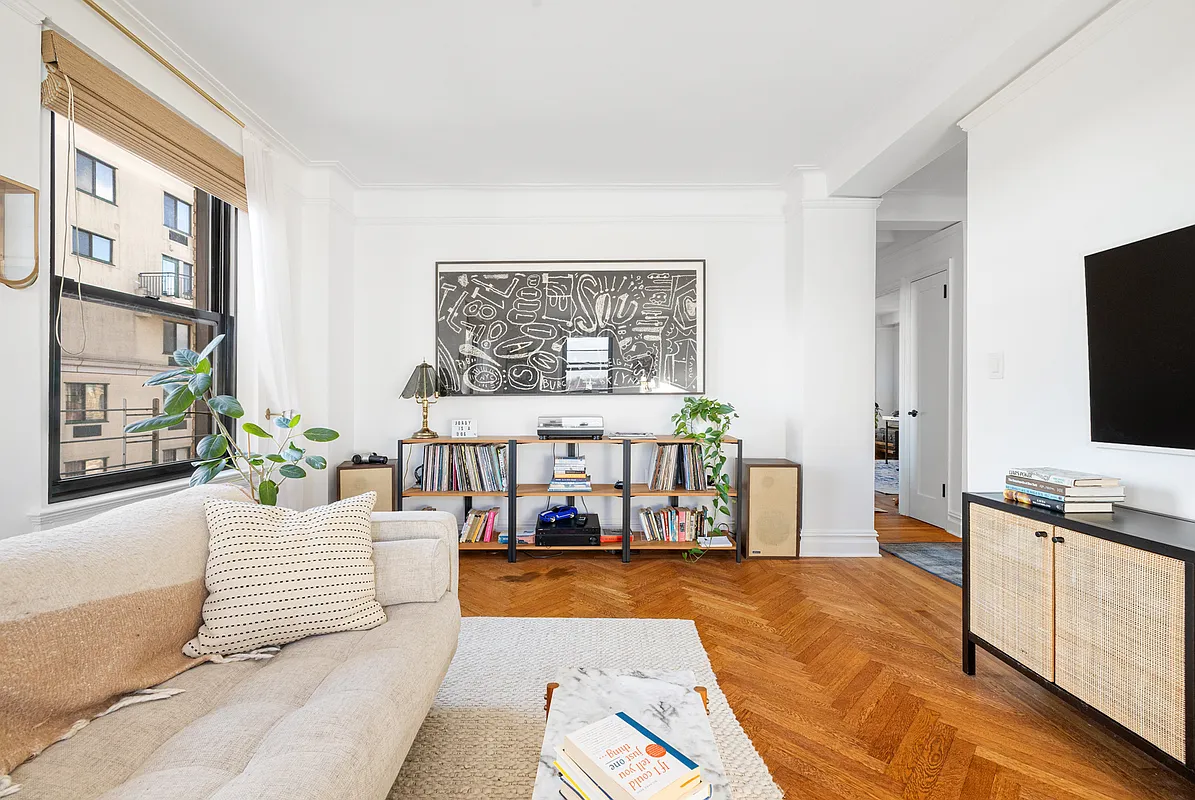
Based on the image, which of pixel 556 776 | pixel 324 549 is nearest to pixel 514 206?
pixel 324 549

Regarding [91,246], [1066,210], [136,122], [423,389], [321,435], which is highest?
[136,122]

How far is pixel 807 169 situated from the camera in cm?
362

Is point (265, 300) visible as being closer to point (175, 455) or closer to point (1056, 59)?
point (175, 455)

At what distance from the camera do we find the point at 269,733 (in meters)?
1.10

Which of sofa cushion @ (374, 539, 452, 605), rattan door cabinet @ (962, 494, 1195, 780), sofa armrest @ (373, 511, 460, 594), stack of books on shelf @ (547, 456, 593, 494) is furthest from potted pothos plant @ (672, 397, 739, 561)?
sofa cushion @ (374, 539, 452, 605)

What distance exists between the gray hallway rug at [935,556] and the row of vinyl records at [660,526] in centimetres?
137

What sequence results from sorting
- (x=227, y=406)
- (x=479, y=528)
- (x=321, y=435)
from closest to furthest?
(x=227, y=406), (x=321, y=435), (x=479, y=528)

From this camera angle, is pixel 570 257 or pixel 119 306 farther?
pixel 570 257

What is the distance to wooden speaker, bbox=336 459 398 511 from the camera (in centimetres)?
349

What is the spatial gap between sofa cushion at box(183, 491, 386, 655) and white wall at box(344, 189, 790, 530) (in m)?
2.32

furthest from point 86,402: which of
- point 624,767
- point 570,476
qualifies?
point 624,767

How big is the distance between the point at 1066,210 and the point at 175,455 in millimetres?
4056

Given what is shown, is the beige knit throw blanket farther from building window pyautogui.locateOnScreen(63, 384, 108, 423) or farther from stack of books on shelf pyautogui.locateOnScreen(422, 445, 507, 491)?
stack of books on shelf pyautogui.locateOnScreen(422, 445, 507, 491)

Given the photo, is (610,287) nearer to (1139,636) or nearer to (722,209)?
A: (722,209)
